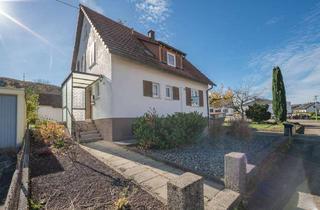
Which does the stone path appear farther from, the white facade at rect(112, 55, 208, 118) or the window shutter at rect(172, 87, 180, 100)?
the window shutter at rect(172, 87, 180, 100)

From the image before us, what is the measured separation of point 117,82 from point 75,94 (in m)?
4.20

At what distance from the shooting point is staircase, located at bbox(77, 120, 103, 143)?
9.22m

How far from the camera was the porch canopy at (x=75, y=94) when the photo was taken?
9.86 metres

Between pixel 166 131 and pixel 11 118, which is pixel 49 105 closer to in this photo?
pixel 11 118

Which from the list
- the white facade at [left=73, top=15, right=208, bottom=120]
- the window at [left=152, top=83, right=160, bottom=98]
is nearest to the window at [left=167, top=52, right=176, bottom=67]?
the white facade at [left=73, top=15, right=208, bottom=120]

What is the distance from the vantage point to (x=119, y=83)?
31.2 ft

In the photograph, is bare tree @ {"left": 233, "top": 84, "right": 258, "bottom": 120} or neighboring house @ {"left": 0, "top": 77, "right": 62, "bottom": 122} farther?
bare tree @ {"left": 233, "top": 84, "right": 258, "bottom": 120}

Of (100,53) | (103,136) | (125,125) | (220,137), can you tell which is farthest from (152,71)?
(220,137)

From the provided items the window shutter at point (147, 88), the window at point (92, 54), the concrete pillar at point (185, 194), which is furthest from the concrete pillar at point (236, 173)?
the window at point (92, 54)

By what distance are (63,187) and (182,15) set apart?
9.54 m

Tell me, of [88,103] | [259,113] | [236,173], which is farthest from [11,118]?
[259,113]

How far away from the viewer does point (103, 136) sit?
970 centimetres

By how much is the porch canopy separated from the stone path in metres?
4.47

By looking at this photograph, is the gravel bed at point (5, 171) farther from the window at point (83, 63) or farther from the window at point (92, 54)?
the window at point (83, 63)
